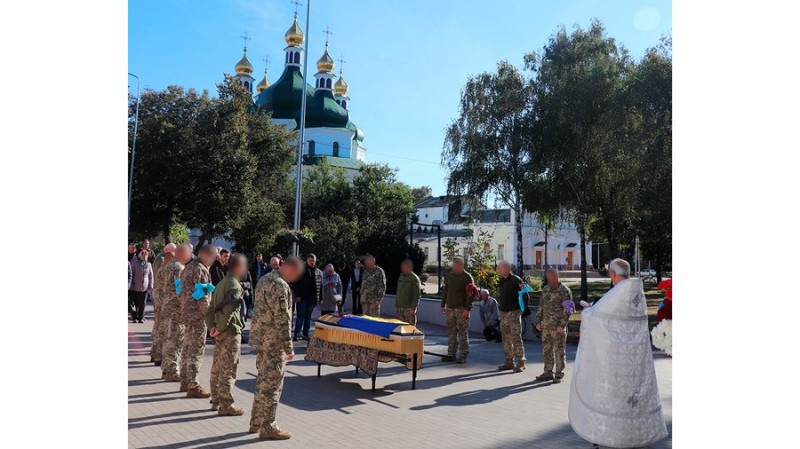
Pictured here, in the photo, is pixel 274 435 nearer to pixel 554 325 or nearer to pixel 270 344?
pixel 270 344

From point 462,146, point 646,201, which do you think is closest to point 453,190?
point 462,146

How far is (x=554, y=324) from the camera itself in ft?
32.3

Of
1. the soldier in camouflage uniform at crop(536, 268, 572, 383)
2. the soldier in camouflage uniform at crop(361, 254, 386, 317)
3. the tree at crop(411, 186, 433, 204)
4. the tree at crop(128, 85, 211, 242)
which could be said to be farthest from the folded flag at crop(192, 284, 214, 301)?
the tree at crop(411, 186, 433, 204)

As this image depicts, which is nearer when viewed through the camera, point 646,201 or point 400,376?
point 400,376

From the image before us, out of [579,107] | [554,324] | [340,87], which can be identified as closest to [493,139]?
[579,107]

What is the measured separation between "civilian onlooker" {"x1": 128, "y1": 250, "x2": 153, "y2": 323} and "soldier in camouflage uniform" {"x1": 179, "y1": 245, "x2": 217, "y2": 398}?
7.96m

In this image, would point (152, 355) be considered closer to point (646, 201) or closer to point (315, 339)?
point (315, 339)

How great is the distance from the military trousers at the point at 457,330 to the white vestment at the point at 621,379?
5776 mm

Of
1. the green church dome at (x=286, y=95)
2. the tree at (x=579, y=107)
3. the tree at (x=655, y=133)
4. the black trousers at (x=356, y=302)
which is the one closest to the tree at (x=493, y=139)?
the tree at (x=579, y=107)

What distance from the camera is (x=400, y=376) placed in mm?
10055

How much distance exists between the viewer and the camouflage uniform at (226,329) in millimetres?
7059
